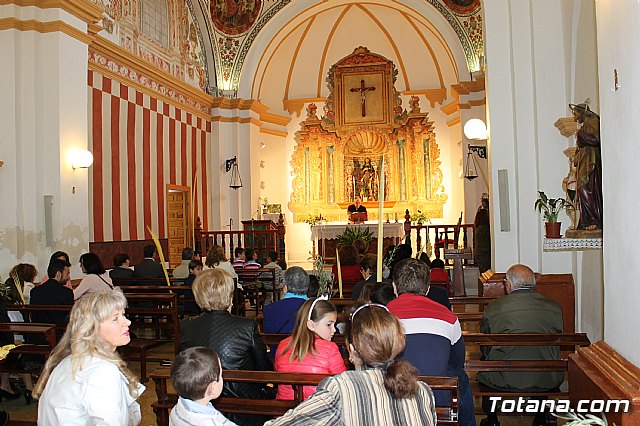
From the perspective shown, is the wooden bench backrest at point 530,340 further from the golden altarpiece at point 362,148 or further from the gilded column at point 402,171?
the gilded column at point 402,171

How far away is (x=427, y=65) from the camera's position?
18281 mm

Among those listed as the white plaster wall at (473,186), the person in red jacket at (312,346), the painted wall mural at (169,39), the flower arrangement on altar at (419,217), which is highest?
the painted wall mural at (169,39)

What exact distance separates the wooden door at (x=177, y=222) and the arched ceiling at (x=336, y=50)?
11.0 ft

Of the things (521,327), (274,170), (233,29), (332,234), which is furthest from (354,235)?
(521,327)

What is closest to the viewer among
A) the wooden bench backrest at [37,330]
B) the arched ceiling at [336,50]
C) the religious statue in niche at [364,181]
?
the wooden bench backrest at [37,330]

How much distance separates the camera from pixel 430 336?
3.37 meters

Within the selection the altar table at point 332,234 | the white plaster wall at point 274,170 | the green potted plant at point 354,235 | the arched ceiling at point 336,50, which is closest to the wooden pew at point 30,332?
the green potted plant at point 354,235

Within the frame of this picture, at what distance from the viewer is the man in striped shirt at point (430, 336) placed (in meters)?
3.35

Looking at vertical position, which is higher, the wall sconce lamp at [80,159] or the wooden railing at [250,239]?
the wall sconce lamp at [80,159]

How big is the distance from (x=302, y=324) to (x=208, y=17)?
1380 centimetres

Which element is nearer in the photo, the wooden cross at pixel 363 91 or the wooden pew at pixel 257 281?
the wooden pew at pixel 257 281

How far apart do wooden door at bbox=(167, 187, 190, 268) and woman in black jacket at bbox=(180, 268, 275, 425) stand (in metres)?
10.5

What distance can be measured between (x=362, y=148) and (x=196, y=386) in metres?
16.9

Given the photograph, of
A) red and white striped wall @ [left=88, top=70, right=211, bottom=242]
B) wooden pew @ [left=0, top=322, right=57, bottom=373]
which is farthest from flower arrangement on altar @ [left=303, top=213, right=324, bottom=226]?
wooden pew @ [left=0, top=322, right=57, bottom=373]
